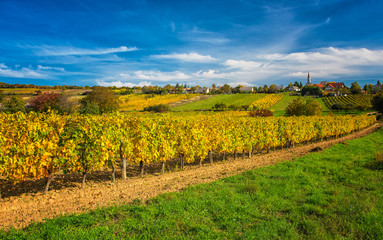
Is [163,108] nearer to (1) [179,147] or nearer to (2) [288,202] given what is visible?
(1) [179,147]

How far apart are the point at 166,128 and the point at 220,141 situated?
4.32 metres

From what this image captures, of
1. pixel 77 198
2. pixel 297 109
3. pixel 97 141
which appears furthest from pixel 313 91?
pixel 77 198

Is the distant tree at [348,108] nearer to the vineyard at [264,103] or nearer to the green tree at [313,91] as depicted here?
the vineyard at [264,103]

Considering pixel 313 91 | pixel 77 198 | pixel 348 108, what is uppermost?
pixel 313 91

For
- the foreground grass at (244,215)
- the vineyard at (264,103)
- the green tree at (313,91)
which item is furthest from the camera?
the green tree at (313,91)

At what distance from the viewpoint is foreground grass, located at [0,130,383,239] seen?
5.02 metres

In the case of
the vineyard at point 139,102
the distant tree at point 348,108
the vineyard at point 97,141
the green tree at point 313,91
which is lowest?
the distant tree at point 348,108

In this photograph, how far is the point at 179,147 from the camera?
487 inches

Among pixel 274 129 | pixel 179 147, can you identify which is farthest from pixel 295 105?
pixel 179 147

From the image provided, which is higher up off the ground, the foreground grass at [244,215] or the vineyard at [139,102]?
the vineyard at [139,102]

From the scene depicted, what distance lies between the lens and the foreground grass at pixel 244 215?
5020 millimetres

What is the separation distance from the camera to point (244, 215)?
5973 millimetres

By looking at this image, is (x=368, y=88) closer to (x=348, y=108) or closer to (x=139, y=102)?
(x=348, y=108)

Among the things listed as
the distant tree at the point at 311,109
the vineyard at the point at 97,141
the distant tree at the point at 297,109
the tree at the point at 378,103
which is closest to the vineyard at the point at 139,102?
the distant tree at the point at 297,109
